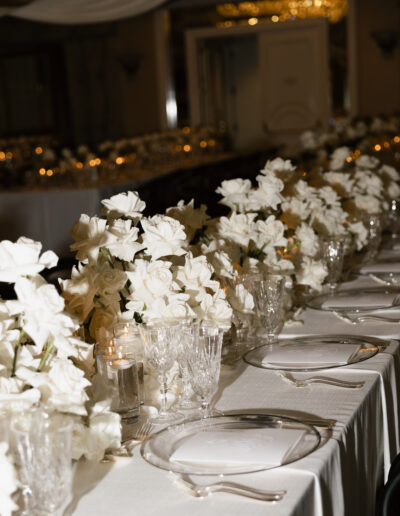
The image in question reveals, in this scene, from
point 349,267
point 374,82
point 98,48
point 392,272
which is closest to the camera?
point 392,272

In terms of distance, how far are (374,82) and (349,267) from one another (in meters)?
9.52

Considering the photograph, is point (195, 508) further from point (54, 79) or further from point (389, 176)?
point (54, 79)

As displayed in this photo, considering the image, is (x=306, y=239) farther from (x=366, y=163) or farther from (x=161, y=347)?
(x=366, y=163)

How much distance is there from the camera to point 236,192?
2660 mm

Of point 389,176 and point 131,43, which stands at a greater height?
point 131,43

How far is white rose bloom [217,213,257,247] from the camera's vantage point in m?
2.44

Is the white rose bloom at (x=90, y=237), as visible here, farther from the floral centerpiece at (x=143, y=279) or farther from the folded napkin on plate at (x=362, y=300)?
the folded napkin on plate at (x=362, y=300)

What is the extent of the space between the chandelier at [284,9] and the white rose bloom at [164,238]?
11.3 metres

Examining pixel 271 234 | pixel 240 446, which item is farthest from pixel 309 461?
pixel 271 234

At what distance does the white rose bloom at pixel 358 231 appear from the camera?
126 inches

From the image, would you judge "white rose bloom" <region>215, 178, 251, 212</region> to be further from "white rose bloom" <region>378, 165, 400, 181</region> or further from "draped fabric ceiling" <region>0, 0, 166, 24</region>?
"draped fabric ceiling" <region>0, 0, 166, 24</region>

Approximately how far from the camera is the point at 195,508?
1308 millimetres

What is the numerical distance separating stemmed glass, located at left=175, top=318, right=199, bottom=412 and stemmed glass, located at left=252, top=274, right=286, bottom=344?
0.38m

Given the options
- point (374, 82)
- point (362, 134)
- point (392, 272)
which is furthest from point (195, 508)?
point (374, 82)
